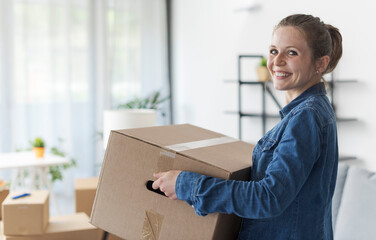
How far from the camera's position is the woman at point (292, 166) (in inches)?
39.0

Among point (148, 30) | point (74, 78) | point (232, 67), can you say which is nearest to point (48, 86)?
point (74, 78)

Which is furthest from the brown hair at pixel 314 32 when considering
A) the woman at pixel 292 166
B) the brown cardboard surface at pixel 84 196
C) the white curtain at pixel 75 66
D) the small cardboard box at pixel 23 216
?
the white curtain at pixel 75 66

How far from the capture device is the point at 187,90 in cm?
476

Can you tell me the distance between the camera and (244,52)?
3.85 metres

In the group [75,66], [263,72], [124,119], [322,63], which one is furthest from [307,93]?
[75,66]

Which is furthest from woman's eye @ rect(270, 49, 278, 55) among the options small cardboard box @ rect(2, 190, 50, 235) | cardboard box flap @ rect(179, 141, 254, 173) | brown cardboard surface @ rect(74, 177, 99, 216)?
brown cardboard surface @ rect(74, 177, 99, 216)

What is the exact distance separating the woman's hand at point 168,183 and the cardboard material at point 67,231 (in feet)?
4.02

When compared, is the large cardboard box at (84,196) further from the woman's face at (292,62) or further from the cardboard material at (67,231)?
the woman's face at (292,62)

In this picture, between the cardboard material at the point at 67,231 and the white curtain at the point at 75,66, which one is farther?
the white curtain at the point at 75,66

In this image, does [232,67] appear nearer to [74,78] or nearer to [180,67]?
[180,67]

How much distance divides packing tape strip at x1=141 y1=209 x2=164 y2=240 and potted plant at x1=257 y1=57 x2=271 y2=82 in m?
2.37

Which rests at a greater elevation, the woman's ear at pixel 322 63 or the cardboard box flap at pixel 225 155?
the woman's ear at pixel 322 63

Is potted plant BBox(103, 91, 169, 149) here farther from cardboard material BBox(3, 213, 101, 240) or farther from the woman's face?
the woman's face

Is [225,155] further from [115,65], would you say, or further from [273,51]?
[115,65]
